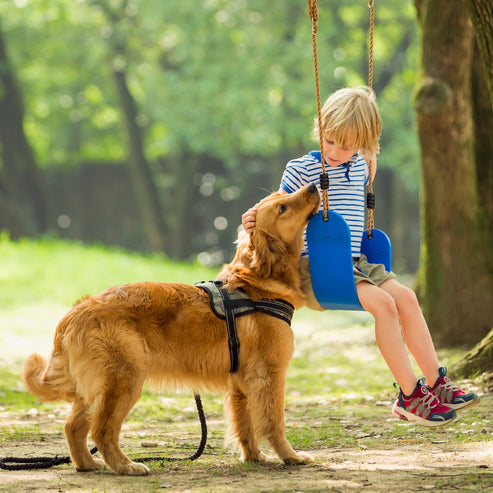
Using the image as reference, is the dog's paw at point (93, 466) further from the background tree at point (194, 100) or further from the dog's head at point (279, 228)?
the background tree at point (194, 100)

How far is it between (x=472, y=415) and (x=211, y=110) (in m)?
19.4

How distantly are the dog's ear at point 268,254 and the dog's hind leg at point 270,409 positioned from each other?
57 centimetres

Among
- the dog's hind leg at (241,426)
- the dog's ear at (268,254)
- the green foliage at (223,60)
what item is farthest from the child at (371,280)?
the green foliage at (223,60)

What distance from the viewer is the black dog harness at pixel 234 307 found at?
4367 millimetres

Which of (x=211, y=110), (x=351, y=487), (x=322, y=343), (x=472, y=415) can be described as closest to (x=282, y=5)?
(x=211, y=110)

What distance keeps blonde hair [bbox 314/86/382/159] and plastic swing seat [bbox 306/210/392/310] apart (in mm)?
548

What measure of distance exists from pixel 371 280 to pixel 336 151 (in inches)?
32.8

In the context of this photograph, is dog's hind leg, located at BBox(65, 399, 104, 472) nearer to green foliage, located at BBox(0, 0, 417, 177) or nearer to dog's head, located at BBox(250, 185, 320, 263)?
dog's head, located at BBox(250, 185, 320, 263)

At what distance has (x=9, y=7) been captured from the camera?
25.3m

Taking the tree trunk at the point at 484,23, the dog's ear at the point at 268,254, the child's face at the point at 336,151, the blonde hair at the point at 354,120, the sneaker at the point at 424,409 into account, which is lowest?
the sneaker at the point at 424,409

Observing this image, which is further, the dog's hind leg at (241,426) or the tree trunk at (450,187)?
the tree trunk at (450,187)

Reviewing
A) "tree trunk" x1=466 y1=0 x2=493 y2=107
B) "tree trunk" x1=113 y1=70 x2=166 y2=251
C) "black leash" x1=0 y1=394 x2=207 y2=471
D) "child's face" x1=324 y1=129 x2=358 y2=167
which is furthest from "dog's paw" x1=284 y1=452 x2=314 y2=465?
"tree trunk" x1=113 y1=70 x2=166 y2=251

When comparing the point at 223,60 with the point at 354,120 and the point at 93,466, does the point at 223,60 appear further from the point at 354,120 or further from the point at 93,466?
the point at 93,466

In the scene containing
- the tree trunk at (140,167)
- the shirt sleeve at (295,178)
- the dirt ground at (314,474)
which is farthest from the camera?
the tree trunk at (140,167)
